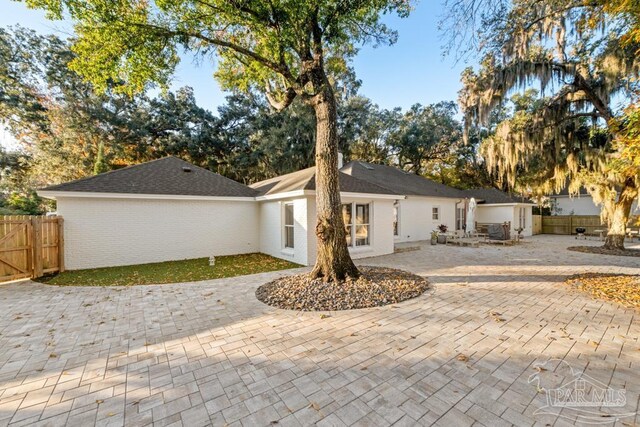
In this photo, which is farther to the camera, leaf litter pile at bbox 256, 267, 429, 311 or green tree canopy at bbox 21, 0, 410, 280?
green tree canopy at bbox 21, 0, 410, 280

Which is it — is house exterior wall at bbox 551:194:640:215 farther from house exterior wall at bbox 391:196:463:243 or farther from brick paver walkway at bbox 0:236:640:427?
brick paver walkway at bbox 0:236:640:427

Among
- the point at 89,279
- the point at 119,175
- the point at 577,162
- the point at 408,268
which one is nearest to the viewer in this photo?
the point at 89,279

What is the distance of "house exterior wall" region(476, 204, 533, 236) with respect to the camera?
18078mm

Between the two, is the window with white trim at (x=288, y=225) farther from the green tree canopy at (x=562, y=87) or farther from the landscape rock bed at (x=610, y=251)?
the landscape rock bed at (x=610, y=251)

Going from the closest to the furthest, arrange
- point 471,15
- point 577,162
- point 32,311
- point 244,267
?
point 32,311 < point 471,15 < point 244,267 < point 577,162

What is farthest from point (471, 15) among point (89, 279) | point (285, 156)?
point (285, 156)

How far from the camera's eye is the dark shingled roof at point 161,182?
9.12m

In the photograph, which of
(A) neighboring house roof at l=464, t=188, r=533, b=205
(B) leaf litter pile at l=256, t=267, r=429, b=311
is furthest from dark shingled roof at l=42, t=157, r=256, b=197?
(A) neighboring house roof at l=464, t=188, r=533, b=205

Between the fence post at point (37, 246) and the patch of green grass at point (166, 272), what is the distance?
0.77 ft

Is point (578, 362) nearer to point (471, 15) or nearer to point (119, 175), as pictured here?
point (471, 15)

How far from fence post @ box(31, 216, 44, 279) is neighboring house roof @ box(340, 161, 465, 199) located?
1304 cm

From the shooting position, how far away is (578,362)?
121 inches

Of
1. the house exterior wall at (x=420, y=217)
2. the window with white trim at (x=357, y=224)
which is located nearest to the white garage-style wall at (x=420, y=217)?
the house exterior wall at (x=420, y=217)

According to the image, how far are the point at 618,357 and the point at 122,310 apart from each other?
749cm
